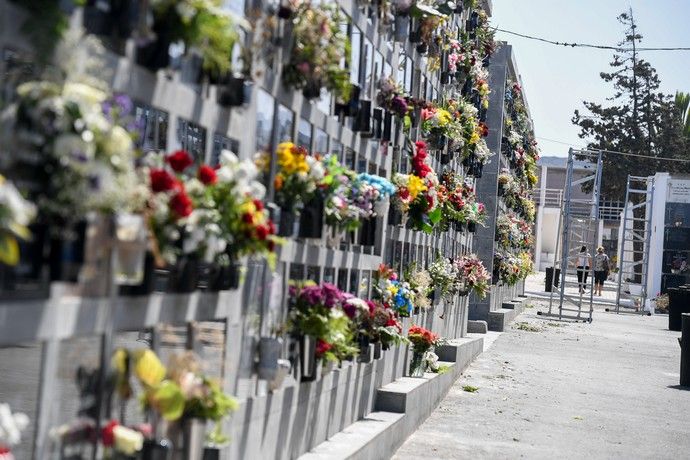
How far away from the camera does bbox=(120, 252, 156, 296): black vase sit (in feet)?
14.5

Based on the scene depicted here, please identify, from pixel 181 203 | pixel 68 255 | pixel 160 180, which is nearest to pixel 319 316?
pixel 181 203

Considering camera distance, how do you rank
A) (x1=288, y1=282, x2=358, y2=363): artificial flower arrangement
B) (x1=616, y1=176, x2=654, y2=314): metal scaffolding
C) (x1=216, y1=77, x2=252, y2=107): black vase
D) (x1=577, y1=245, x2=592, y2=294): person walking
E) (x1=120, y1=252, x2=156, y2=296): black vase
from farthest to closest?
(x1=616, y1=176, x2=654, y2=314): metal scaffolding
(x1=577, y1=245, x2=592, y2=294): person walking
(x1=288, y1=282, x2=358, y2=363): artificial flower arrangement
(x1=216, y1=77, x2=252, y2=107): black vase
(x1=120, y1=252, x2=156, y2=296): black vase

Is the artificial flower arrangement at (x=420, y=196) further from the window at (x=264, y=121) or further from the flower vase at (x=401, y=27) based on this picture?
the window at (x=264, y=121)

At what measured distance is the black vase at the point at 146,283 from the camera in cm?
443

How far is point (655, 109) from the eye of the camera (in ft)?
196

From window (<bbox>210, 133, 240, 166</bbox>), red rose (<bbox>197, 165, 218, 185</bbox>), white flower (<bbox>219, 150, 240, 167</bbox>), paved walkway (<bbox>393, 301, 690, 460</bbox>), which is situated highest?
window (<bbox>210, 133, 240, 166</bbox>)

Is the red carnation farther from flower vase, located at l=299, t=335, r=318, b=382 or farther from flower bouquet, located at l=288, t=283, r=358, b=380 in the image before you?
flower vase, located at l=299, t=335, r=318, b=382

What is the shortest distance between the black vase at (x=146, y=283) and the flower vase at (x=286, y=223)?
6.45 ft

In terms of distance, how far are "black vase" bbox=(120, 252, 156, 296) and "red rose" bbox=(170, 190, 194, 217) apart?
18 cm

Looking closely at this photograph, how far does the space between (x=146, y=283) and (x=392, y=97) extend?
5.83 m

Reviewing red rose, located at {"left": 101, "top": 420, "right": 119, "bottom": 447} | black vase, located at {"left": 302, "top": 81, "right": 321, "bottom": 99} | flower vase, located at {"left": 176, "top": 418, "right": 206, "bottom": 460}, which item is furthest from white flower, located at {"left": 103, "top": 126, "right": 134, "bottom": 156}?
black vase, located at {"left": 302, "top": 81, "right": 321, "bottom": 99}

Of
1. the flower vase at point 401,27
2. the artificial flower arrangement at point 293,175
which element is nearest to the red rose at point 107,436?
the artificial flower arrangement at point 293,175

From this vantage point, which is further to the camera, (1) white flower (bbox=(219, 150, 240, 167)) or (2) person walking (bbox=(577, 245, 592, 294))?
(2) person walking (bbox=(577, 245, 592, 294))

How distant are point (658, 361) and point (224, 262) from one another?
16.0m
